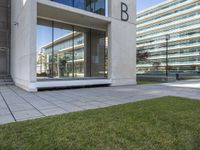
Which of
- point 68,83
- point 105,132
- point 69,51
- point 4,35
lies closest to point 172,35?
point 69,51

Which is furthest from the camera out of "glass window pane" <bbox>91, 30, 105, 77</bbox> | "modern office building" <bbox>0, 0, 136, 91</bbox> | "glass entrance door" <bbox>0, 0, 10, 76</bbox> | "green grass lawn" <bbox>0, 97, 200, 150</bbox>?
"glass entrance door" <bbox>0, 0, 10, 76</bbox>

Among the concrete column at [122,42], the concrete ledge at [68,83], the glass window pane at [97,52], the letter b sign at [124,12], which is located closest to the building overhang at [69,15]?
the glass window pane at [97,52]

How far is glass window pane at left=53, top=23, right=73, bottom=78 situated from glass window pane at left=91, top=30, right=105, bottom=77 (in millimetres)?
2135

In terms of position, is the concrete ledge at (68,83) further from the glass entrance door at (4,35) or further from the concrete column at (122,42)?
the glass entrance door at (4,35)

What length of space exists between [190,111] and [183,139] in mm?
2397

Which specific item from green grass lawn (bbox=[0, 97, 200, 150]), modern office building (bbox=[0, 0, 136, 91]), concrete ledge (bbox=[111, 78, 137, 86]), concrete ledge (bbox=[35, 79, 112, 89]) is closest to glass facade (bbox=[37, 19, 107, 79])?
modern office building (bbox=[0, 0, 136, 91])

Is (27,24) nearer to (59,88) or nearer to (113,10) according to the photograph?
(59,88)

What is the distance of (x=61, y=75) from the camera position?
13.1 m

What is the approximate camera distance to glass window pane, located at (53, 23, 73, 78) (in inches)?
518

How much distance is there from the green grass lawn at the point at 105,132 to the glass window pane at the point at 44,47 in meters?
8.32

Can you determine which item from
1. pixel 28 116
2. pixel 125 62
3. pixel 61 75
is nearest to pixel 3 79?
pixel 61 75

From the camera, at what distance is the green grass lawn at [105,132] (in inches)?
124

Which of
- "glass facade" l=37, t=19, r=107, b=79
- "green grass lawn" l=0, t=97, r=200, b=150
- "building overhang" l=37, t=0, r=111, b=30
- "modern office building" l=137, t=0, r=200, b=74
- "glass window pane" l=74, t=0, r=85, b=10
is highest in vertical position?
"modern office building" l=137, t=0, r=200, b=74

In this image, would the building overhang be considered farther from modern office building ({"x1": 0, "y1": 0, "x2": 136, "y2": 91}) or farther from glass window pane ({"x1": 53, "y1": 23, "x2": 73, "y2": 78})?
glass window pane ({"x1": 53, "y1": 23, "x2": 73, "y2": 78})
